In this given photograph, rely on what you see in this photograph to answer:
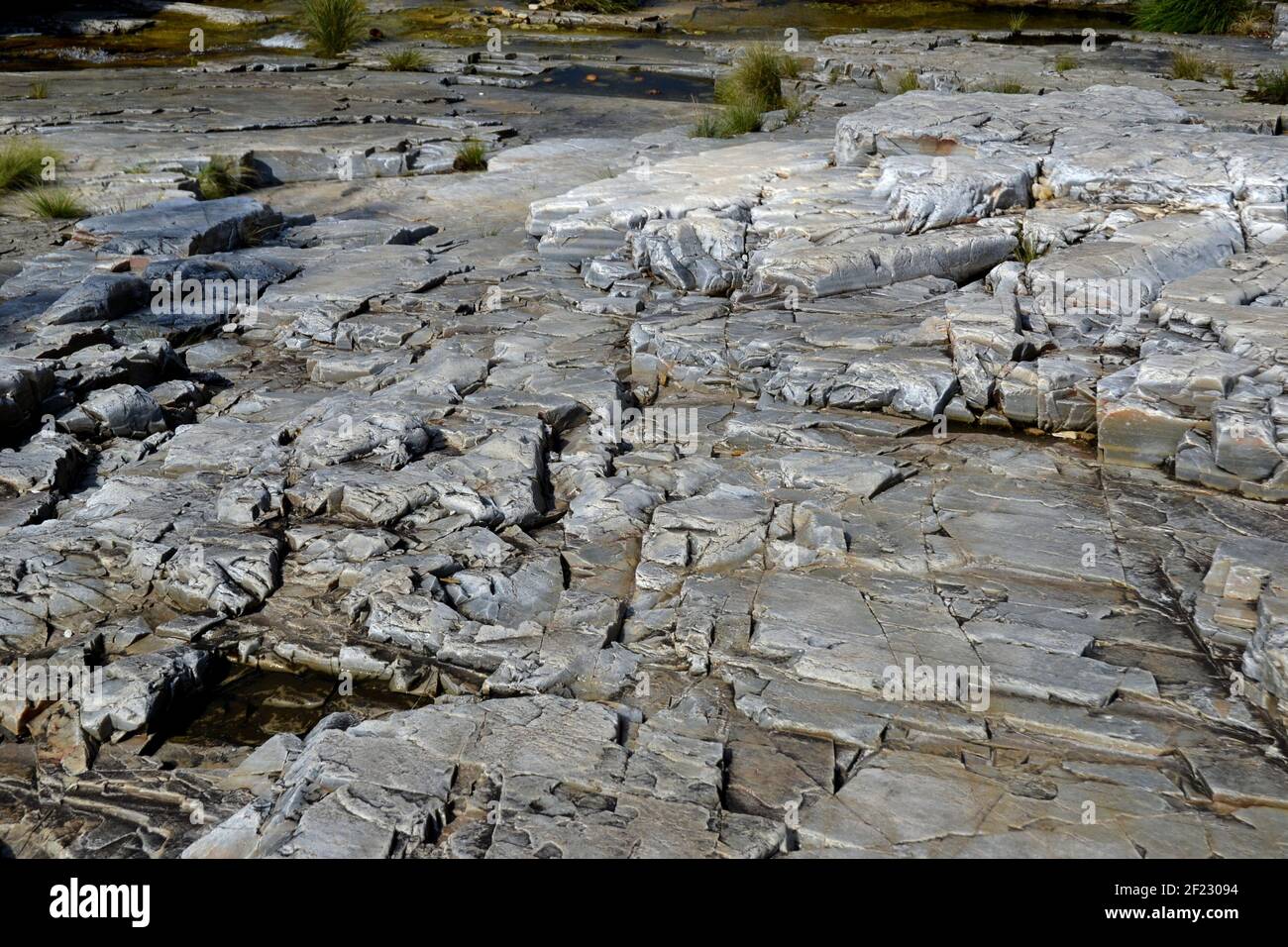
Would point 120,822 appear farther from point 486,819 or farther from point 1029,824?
point 1029,824

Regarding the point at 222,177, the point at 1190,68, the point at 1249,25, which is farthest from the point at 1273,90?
the point at 222,177

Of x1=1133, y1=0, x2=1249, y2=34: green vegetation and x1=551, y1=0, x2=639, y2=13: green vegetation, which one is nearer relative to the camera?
x1=1133, y1=0, x2=1249, y2=34: green vegetation

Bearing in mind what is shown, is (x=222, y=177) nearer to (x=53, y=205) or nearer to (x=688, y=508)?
(x=53, y=205)

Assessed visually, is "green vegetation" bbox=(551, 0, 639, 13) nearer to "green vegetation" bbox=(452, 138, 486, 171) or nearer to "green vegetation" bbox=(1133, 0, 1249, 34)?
"green vegetation" bbox=(1133, 0, 1249, 34)

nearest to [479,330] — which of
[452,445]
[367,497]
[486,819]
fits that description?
[452,445]

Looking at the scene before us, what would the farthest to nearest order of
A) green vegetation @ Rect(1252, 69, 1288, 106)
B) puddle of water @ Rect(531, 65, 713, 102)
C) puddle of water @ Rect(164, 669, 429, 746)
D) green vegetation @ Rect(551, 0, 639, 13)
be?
1. green vegetation @ Rect(551, 0, 639, 13)
2. puddle of water @ Rect(531, 65, 713, 102)
3. green vegetation @ Rect(1252, 69, 1288, 106)
4. puddle of water @ Rect(164, 669, 429, 746)

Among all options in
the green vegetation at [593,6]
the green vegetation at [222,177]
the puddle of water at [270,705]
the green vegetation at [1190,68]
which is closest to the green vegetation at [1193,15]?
the green vegetation at [1190,68]

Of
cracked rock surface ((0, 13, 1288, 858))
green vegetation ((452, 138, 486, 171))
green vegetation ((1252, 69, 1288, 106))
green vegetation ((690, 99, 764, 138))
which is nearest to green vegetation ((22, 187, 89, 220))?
cracked rock surface ((0, 13, 1288, 858))
